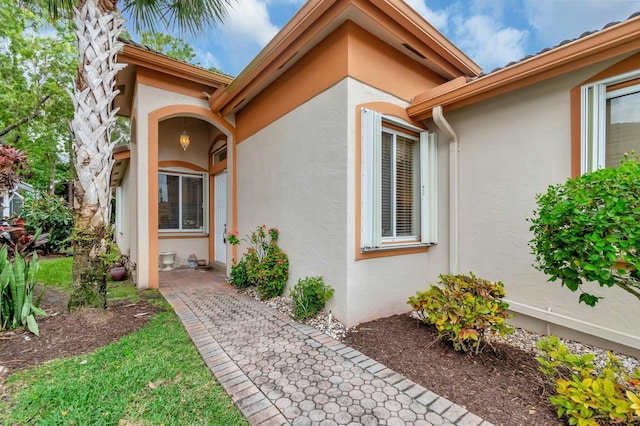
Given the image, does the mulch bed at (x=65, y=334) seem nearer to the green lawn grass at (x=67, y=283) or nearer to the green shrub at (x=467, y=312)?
the green lawn grass at (x=67, y=283)

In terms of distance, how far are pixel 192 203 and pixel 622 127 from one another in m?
10.8

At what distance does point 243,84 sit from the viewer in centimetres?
618

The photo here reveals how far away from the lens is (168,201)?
9680mm

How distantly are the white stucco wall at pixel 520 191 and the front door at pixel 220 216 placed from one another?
23.5 feet

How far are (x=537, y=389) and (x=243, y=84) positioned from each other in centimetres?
694

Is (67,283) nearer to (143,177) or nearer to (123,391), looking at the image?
(143,177)

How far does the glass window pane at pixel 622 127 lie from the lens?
3475 mm

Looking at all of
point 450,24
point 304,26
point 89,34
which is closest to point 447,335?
point 304,26

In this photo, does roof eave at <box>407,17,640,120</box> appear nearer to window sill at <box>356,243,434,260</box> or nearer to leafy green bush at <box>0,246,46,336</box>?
window sill at <box>356,243,434,260</box>

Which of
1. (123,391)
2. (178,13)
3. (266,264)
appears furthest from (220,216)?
(123,391)

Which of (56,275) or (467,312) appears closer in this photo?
(467,312)

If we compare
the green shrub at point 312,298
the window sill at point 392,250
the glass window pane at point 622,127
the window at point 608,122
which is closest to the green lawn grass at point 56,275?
the green shrub at point 312,298

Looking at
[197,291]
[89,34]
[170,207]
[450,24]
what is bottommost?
[197,291]

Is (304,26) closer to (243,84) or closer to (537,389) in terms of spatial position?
(243,84)
